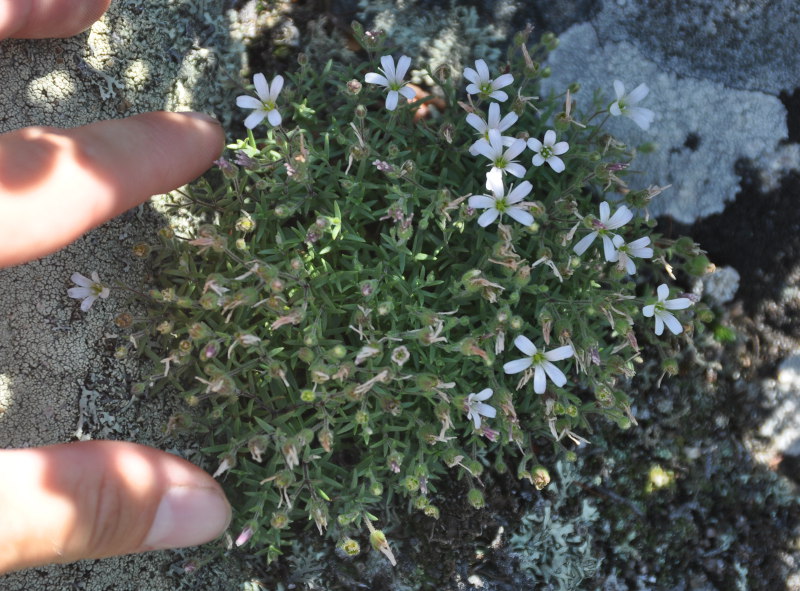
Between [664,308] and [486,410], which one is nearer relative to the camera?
[486,410]

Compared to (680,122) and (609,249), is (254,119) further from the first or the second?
(680,122)

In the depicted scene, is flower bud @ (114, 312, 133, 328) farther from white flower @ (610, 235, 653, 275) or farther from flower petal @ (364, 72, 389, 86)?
white flower @ (610, 235, 653, 275)

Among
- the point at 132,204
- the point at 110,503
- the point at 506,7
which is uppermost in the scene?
the point at 506,7

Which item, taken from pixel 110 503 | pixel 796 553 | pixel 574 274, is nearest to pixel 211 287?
pixel 110 503

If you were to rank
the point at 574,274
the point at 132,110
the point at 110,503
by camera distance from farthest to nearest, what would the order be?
the point at 132,110, the point at 574,274, the point at 110,503

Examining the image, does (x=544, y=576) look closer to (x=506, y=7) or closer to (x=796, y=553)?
(x=796, y=553)

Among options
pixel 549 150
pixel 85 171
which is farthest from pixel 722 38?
pixel 85 171

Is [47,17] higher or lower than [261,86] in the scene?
higher
